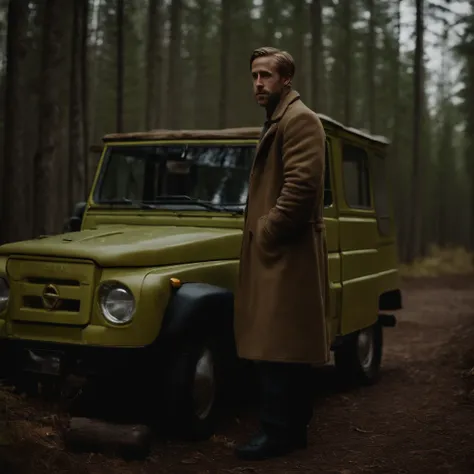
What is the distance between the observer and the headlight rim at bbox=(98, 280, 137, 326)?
15.3 ft

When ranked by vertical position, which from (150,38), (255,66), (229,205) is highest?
(150,38)

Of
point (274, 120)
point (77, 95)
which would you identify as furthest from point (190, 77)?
point (274, 120)

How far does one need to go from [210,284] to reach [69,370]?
1.13 metres

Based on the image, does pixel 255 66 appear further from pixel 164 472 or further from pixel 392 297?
pixel 392 297

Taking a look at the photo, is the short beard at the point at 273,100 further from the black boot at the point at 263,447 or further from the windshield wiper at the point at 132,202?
the black boot at the point at 263,447

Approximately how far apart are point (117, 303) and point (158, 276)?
0.31m

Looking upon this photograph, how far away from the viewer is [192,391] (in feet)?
16.4

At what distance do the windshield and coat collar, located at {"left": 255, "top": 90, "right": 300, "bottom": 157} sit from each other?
118 centimetres

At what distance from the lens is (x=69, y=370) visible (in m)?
4.84

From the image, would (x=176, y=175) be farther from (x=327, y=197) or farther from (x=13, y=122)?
(x=13, y=122)

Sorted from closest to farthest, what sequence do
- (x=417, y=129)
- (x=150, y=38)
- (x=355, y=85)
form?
(x=150, y=38), (x=417, y=129), (x=355, y=85)

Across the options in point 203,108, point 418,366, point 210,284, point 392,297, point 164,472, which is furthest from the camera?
point 203,108

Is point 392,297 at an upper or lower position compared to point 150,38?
lower

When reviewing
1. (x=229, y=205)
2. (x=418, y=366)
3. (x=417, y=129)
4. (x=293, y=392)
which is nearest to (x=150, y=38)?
A: (x=417, y=129)
